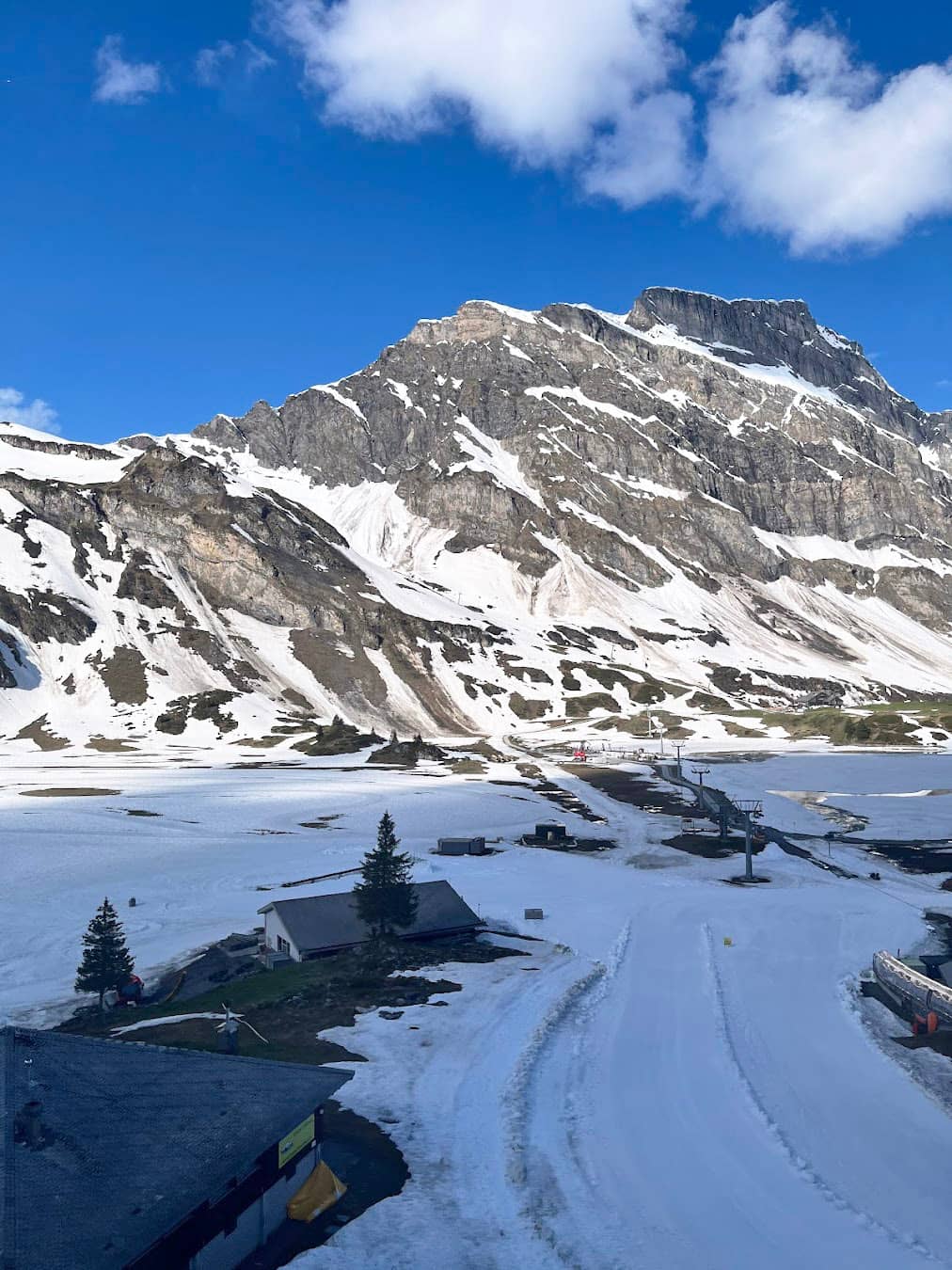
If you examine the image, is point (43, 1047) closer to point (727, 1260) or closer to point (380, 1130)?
point (380, 1130)

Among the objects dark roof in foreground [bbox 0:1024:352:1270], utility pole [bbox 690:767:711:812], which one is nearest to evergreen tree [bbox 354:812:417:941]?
dark roof in foreground [bbox 0:1024:352:1270]

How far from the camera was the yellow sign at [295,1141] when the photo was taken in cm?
1850

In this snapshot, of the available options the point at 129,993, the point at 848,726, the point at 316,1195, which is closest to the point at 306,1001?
the point at 129,993

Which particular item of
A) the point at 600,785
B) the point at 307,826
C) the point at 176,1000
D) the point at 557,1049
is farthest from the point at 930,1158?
the point at 600,785

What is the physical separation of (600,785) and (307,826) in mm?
42828

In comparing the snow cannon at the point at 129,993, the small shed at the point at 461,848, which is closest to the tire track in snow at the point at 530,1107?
the snow cannon at the point at 129,993

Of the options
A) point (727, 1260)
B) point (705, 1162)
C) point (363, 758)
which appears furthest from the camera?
point (363, 758)

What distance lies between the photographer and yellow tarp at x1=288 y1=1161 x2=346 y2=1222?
18.7 m

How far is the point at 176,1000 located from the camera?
3628 centimetres

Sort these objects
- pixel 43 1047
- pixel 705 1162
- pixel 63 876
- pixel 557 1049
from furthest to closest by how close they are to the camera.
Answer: pixel 63 876
pixel 557 1049
pixel 705 1162
pixel 43 1047

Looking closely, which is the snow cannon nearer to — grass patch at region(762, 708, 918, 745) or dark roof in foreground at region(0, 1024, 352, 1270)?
dark roof in foreground at region(0, 1024, 352, 1270)

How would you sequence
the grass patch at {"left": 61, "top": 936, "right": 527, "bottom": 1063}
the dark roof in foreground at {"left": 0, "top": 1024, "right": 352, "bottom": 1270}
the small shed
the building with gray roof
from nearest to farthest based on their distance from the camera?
the dark roof in foreground at {"left": 0, "top": 1024, "right": 352, "bottom": 1270} < the grass patch at {"left": 61, "top": 936, "right": 527, "bottom": 1063} < the building with gray roof < the small shed

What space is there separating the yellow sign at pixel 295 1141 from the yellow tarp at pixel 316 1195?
707mm

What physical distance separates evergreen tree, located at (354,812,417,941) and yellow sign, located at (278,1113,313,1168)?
868 inches
